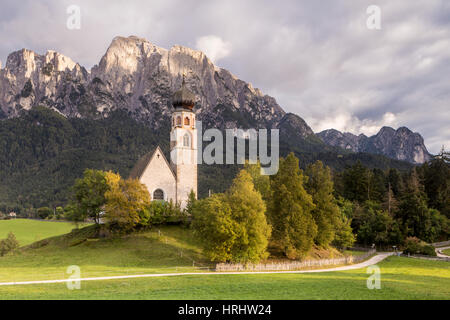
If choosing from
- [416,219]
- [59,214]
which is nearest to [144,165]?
[416,219]

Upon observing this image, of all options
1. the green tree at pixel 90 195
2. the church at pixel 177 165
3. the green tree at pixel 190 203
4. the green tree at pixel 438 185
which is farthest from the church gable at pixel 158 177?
the green tree at pixel 438 185

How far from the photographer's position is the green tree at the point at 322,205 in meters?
41.5

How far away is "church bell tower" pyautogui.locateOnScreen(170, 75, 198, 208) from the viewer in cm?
5147

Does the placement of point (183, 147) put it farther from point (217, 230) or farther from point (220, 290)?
point (220, 290)

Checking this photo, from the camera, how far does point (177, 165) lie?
51531mm

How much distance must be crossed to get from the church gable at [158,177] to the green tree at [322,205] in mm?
20431

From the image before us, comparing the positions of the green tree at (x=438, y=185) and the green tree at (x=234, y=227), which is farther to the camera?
the green tree at (x=438, y=185)

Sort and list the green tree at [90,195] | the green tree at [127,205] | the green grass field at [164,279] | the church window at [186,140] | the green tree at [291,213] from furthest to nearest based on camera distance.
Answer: the church window at [186,140]
the green tree at [90,195]
the green tree at [127,205]
the green tree at [291,213]
the green grass field at [164,279]

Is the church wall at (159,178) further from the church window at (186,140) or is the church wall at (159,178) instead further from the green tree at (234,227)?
the green tree at (234,227)

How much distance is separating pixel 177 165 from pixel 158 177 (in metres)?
3.67

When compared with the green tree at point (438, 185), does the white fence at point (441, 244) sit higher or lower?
lower

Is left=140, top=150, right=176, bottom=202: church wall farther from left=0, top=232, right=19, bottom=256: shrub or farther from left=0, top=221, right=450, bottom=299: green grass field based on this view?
left=0, top=232, right=19, bottom=256: shrub
